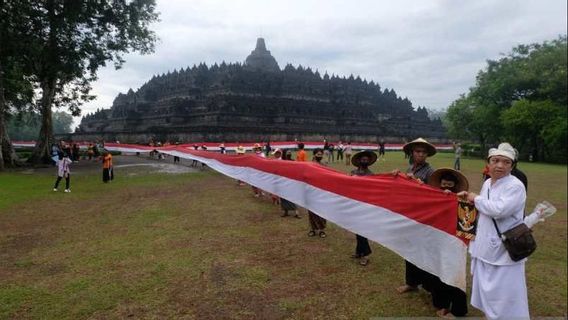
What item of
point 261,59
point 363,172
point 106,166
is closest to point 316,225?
point 363,172

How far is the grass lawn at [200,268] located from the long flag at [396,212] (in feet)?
2.11

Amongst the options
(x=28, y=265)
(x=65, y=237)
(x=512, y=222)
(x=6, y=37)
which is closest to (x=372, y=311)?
(x=512, y=222)

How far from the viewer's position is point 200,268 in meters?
5.89

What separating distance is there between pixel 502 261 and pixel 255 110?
42.7 metres

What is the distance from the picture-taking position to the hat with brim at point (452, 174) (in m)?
4.31

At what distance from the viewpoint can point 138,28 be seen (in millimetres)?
24406

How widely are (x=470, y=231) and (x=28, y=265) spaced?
607 cm

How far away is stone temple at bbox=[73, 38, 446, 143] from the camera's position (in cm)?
4181

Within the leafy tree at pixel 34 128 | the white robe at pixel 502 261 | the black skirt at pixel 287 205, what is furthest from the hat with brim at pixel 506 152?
the leafy tree at pixel 34 128

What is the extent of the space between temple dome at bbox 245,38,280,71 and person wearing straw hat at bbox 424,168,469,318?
196 ft

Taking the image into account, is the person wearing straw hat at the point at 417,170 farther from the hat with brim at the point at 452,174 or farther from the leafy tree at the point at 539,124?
the leafy tree at the point at 539,124

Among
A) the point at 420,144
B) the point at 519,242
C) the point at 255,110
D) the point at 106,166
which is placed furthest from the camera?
the point at 255,110

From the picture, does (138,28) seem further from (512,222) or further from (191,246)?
(512,222)

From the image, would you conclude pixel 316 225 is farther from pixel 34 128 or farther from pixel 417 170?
pixel 34 128
